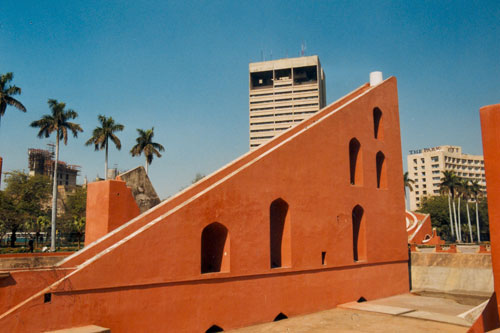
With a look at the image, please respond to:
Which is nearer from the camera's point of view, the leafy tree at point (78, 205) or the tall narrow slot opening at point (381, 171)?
the tall narrow slot opening at point (381, 171)

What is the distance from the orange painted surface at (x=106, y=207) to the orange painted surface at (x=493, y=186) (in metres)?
10.1

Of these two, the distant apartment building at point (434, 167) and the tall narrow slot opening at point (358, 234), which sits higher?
the distant apartment building at point (434, 167)

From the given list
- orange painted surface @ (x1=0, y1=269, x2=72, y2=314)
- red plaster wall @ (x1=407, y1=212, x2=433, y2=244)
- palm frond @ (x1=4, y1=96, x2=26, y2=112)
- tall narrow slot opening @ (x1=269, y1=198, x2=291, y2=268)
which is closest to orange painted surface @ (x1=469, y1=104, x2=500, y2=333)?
tall narrow slot opening @ (x1=269, y1=198, x2=291, y2=268)

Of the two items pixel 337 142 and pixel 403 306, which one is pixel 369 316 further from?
pixel 337 142

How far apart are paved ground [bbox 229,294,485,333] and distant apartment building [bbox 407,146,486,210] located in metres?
78.7

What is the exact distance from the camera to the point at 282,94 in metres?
77.6

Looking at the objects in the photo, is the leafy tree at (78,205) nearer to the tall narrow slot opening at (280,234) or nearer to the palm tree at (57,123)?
the palm tree at (57,123)

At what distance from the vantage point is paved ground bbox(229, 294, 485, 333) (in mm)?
10523

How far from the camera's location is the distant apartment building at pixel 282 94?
76562mm

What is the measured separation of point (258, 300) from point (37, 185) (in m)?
29.6

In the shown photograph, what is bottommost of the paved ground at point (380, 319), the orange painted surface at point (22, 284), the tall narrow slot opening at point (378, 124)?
the paved ground at point (380, 319)

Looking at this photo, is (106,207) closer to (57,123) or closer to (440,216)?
(57,123)

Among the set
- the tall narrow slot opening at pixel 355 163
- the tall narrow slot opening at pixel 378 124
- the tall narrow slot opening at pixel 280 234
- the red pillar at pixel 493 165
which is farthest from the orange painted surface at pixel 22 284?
the tall narrow slot opening at pixel 378 124

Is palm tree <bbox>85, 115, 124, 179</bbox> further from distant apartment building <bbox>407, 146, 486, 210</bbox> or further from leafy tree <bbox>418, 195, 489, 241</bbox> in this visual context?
distant apartment building <bbox>407, 146, 486, 210</bbox>
